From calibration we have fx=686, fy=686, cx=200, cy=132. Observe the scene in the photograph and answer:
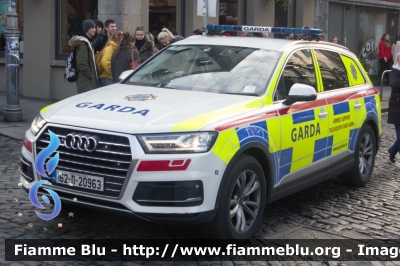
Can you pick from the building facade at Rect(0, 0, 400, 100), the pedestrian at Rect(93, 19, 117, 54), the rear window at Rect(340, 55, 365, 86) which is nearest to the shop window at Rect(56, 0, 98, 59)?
the building facade at Rect(0, 0, 400, 100)

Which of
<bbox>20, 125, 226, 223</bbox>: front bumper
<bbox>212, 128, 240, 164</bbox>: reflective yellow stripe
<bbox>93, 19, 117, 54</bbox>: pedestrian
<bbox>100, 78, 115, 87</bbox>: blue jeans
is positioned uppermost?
<bbox>93, 19, 117, 54</bbox>: pedestrian

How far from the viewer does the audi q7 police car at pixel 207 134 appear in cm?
509

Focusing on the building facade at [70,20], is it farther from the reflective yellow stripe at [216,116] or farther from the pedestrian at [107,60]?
the reflective yellow stripe at [216,116]

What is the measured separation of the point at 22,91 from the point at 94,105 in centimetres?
1206

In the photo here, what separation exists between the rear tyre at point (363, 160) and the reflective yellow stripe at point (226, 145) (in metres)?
2.84

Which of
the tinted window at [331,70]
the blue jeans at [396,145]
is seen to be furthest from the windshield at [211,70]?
the blue jeans at [396,145]

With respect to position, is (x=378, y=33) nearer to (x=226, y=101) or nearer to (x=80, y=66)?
(x=80, y=66)

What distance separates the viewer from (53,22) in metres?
16.2

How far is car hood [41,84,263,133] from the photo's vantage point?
5.21 m

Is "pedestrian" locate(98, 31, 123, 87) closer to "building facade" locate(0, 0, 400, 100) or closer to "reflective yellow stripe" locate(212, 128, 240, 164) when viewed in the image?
→ "building facade" locate(0, 0, 400, 100)

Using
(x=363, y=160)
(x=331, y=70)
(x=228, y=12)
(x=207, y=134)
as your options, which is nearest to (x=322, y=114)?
(x=331, y=70)

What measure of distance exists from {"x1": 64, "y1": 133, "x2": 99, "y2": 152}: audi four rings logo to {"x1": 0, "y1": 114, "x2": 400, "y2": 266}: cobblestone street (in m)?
0.87

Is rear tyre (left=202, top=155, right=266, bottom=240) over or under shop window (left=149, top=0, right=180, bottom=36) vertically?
under

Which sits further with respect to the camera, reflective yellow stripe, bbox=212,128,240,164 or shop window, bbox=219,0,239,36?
shop window, bbox=219,0,239,36
